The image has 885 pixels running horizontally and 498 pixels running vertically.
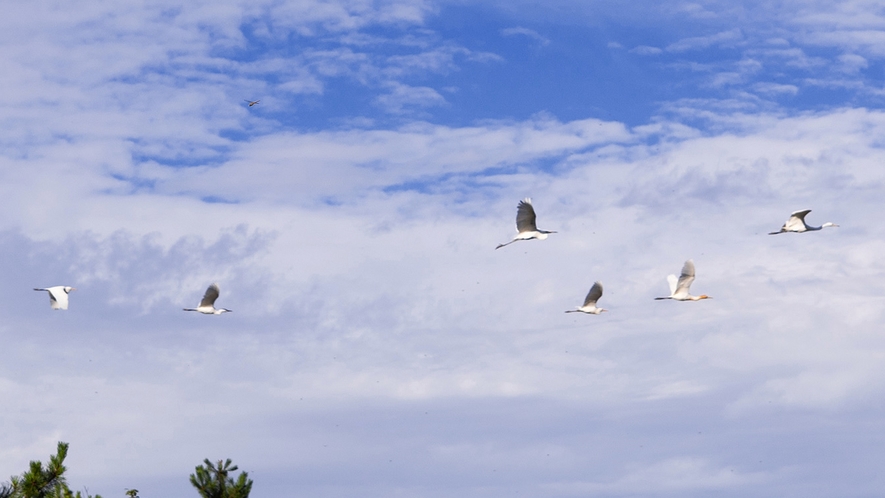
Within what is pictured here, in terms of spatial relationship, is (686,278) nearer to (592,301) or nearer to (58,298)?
(592,301)

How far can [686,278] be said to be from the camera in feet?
195

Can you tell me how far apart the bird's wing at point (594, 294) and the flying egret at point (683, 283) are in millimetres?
3833

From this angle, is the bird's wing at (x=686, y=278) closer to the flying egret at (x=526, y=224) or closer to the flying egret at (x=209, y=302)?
the flying egret at (x=526, y=224)

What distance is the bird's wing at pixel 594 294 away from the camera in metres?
59.6

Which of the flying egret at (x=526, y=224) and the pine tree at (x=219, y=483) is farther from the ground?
the flying egret at (x=526, y=224)

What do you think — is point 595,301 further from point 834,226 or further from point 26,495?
point 26,495

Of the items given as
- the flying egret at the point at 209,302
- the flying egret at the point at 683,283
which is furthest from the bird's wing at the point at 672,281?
the flying egret at the point at 209,302

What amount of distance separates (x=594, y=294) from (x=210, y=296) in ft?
64.3

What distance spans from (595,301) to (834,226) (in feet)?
46.0

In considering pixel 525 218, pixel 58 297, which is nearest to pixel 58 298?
pixel 58 297

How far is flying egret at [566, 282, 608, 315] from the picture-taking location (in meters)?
59.8

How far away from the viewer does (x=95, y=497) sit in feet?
151

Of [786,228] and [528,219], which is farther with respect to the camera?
[786,228]

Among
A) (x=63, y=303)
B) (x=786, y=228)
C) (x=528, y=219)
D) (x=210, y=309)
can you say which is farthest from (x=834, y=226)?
(x=63, y=303)
